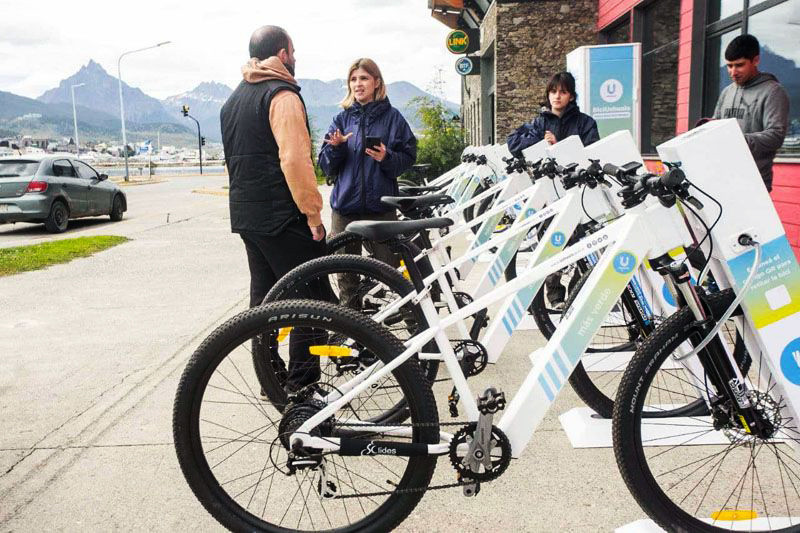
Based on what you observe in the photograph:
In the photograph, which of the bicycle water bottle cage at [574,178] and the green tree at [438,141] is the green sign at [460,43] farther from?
the bicycle water bottle cage at [574,178]

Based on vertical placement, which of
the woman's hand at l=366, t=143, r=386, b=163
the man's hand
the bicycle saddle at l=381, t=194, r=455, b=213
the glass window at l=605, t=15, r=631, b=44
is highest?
the glass window at l=605, t=15, r=631, b=44

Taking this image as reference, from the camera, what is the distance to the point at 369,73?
4.61 meters

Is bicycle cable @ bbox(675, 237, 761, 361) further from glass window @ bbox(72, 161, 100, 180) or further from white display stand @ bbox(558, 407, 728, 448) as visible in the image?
glass window @ bbox(72, 161, 100, 180)

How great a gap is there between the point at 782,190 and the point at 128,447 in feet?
19.9

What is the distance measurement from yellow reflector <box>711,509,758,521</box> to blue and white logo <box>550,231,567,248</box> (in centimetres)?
149

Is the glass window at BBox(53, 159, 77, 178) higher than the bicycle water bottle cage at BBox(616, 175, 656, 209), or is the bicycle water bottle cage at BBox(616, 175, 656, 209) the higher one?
the glass window at BBox(53, 159, 77, 178)

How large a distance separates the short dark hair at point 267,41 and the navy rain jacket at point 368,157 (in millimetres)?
1146

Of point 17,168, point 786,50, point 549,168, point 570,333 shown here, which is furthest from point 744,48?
point 17,168

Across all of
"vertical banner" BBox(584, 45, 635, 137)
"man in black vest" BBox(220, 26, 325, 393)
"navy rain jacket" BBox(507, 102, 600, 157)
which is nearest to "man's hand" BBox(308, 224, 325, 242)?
"man in black vest" BBox(220, 26, 325, 393)

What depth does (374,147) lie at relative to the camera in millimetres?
4535

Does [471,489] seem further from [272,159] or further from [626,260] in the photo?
[272,159]

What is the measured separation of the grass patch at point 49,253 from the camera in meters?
9.05

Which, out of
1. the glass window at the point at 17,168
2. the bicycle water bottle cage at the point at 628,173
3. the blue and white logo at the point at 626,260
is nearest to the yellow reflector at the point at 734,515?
the blue and white logo at the point at 626,260

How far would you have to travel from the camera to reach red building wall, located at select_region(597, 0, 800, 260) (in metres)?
6.38
